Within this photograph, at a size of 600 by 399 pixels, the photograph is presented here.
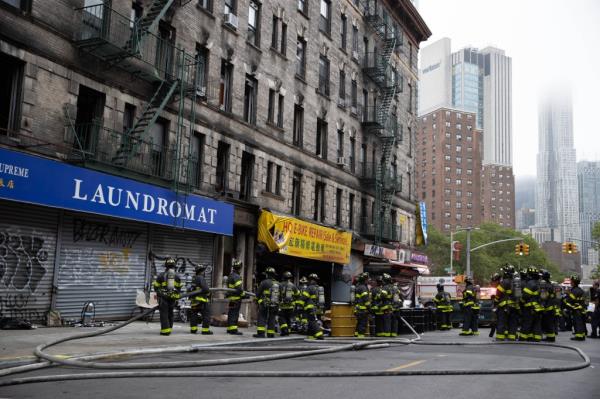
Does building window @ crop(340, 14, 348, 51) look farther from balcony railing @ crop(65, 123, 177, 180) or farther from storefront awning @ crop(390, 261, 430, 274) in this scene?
balcony railing @ crop(65, 123, 177, 180)

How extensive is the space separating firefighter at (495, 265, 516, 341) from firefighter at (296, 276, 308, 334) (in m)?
5.90

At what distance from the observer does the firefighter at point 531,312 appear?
18.4 metres

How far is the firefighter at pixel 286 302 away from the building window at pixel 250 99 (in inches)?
372

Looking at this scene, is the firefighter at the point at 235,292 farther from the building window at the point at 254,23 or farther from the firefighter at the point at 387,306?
the building window at the point at 254,23

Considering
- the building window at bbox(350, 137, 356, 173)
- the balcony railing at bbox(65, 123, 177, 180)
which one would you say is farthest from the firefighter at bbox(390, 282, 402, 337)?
the building window at bbox(350, 137, 356, 173)

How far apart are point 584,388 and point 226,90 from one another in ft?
59.7

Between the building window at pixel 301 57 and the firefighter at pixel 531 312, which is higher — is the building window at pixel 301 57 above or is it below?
above

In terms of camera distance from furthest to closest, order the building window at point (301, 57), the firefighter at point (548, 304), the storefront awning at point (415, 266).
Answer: the storefront awning at point (415, 266), the building window at point (301, 57), the firefighter at point (548, 304)

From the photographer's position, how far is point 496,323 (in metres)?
20.3

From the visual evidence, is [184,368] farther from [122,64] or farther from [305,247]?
[305,247]

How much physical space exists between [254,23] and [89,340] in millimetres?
16754

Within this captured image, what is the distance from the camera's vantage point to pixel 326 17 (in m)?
32.6

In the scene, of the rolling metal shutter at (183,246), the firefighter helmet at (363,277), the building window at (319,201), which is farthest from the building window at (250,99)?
the firefighter helmet at (363,277)

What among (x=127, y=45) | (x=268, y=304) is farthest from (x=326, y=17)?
(x=268, y=304)
